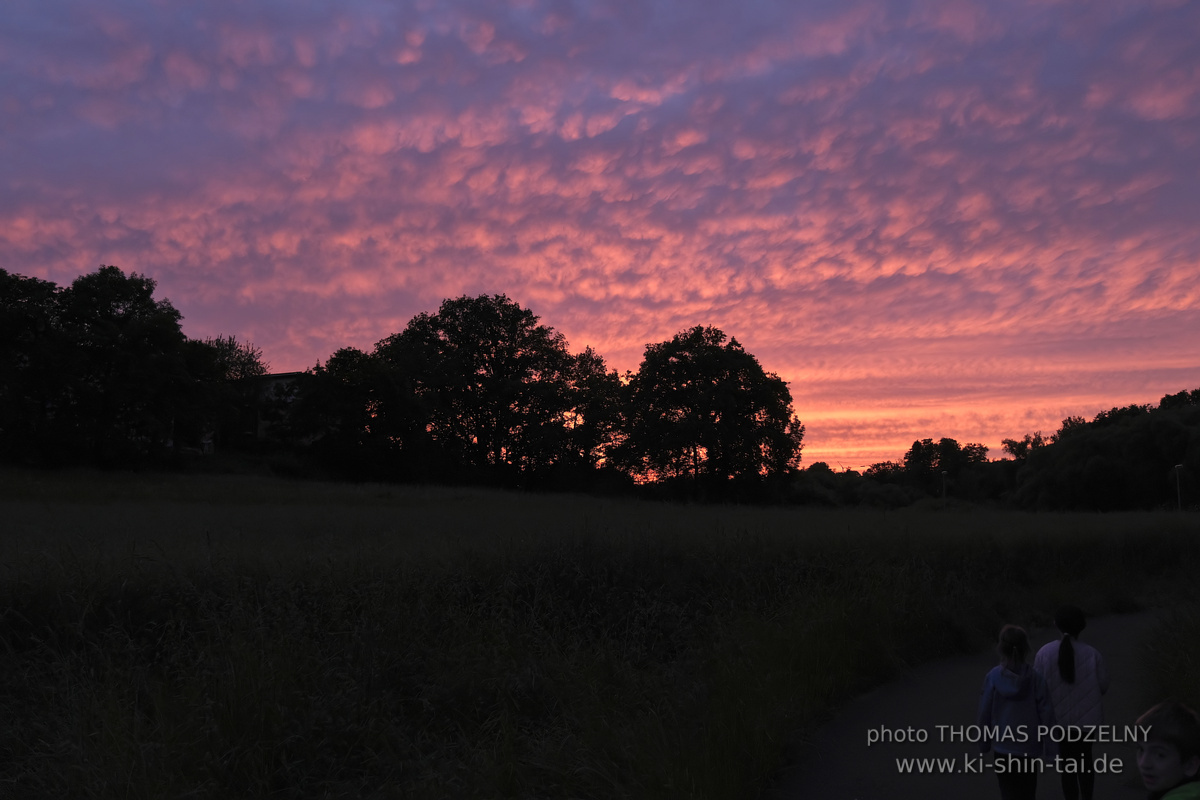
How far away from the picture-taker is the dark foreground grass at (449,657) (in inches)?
261

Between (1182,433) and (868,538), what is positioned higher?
(1182,433)

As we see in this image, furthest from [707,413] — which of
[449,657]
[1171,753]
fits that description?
[1171,753]

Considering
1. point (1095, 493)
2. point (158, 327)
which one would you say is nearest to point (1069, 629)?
point (158, 327)

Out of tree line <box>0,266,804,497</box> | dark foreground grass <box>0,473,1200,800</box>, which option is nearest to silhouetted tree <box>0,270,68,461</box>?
tree line <box>0,266,804,497</box>

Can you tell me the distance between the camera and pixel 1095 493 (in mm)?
69375

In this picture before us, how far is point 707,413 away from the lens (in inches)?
2189

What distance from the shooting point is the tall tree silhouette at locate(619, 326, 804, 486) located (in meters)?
55.4

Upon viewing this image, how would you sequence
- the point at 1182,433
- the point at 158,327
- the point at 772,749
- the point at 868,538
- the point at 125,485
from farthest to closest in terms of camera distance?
the point at 1182,433, the point at 158,327, the point at 125,485, the point at 868,538, the point at 772,749

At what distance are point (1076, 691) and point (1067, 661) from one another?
206 mm

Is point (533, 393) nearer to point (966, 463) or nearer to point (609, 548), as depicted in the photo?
point (609, 548)

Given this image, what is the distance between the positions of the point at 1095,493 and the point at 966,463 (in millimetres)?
72140

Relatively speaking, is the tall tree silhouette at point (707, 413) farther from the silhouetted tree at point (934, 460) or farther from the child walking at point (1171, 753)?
the silhouetted tree at point (934, 460)

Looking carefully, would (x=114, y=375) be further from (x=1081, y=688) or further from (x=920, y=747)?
(x=1081, y=688)

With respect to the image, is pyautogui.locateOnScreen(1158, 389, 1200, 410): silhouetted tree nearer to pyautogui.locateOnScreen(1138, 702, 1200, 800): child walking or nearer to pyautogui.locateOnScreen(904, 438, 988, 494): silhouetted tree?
pyautogui.locateOnScreen(904, 438, 988, 494): silhouetted tree
